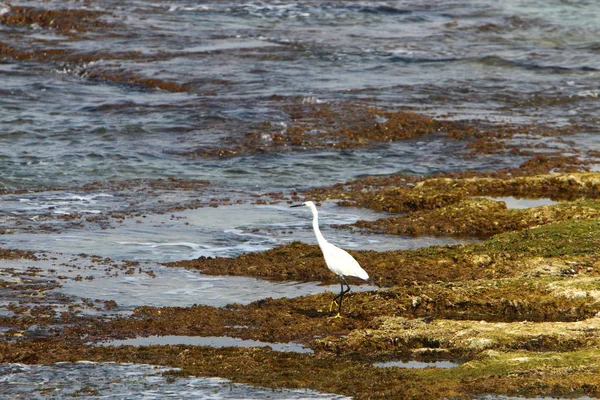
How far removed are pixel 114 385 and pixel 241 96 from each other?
64.1ft

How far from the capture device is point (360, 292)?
1159 centimetres

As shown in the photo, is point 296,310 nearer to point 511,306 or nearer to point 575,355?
point 511,306

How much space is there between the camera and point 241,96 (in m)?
27.7

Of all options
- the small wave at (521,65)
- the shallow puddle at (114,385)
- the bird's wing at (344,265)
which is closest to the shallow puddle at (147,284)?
the bird's wing at (344,265)

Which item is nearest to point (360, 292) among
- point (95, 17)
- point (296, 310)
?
point (296, 310)

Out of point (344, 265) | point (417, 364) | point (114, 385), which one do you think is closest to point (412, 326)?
point (417, 364)

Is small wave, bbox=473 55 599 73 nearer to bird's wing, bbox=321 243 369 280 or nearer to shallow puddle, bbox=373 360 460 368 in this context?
bird's wing, bbox=321 243 369 280

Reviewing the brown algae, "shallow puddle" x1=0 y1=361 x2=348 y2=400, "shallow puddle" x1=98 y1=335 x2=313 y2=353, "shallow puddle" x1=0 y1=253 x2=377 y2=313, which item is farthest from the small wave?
"shallow puddle" x1=0 y1=361 x2=348 y2=400

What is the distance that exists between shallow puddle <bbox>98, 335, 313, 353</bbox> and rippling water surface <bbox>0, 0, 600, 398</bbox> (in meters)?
0.89

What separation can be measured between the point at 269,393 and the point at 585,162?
1435 cm

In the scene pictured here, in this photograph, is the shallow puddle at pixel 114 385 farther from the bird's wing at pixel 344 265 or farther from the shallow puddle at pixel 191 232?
the shallow puddle at pixel 191 232

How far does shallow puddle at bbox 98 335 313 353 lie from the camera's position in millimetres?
9977

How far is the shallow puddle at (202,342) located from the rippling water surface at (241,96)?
892 mm

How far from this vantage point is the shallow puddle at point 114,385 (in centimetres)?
848
